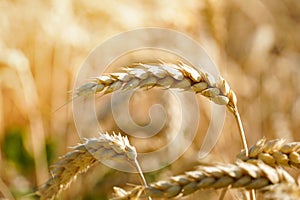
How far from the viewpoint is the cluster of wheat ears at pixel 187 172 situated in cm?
89

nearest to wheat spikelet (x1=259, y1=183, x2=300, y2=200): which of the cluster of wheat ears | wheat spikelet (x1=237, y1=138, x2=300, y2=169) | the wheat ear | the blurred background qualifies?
the cluster of wheat ears

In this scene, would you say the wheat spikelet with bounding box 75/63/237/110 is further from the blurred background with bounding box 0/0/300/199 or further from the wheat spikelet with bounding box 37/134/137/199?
the blurred background with bounding box 0/0/300/199

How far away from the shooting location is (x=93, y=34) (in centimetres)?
331

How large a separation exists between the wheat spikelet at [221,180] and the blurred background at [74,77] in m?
1.70

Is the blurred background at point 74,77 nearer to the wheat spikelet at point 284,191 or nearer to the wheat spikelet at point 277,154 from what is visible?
the wheat spikelet at point 277,154

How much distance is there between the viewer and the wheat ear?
1099 mm

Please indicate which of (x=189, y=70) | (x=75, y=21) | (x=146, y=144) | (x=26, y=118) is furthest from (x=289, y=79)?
(x=189, y=70)

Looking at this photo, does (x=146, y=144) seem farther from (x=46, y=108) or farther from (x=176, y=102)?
(x=46, y=108)

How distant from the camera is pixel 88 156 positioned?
116 centimetres

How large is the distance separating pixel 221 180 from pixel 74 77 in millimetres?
2409

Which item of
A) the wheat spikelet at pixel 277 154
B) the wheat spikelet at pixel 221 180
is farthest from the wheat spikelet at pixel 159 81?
the wheat spikelet at pixel 221 180

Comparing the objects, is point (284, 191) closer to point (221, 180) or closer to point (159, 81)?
point (221, 180)

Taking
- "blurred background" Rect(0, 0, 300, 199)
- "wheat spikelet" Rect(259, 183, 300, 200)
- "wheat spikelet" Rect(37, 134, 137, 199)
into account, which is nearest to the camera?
"wheat spikelet" Rect(259, 183, 300, 200)

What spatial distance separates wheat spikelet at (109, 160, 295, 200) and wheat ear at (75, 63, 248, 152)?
0.23m
